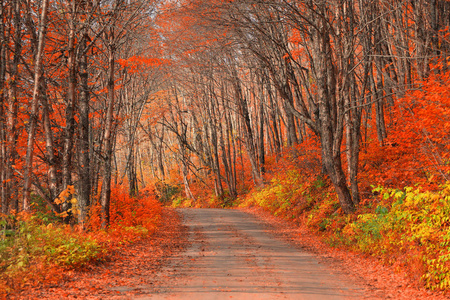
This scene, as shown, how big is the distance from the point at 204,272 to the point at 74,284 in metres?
2.53

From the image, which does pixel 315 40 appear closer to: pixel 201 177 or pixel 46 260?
pixel 46 260

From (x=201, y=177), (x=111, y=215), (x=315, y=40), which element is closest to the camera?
(x=315, y=40)

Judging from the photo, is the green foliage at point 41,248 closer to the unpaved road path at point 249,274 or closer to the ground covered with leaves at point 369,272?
the unpaved road path at point 249,274

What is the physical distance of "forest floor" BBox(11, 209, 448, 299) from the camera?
A: 6.04 metres

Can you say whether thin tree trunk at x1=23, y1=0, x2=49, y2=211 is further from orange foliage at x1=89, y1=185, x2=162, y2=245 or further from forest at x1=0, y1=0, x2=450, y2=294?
orange foliage at x1=89, y1=185, x2=162, y2=245

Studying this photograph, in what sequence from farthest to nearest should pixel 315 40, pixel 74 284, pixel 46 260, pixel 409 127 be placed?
pixel 315 40 → pixel 409 127 → pixel 46 260 → pixel 74 284

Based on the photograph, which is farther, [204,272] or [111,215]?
[111,215]

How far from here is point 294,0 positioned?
11656 mm

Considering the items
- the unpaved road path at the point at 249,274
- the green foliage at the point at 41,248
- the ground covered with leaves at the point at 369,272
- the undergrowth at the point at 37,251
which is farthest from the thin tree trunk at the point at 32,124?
the ground covered with leaves at the point at 369,272

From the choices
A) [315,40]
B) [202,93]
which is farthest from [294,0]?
[202,93]

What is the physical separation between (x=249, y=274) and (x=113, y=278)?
8.81ft

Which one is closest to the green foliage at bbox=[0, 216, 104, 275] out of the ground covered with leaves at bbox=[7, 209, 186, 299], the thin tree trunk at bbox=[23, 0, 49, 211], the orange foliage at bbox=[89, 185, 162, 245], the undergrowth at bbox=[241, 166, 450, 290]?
the ground covered with leaves at bbox=[7, 209, 186, 299]

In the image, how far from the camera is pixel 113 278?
23.3 ft

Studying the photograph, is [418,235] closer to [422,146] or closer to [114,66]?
[422,146]
